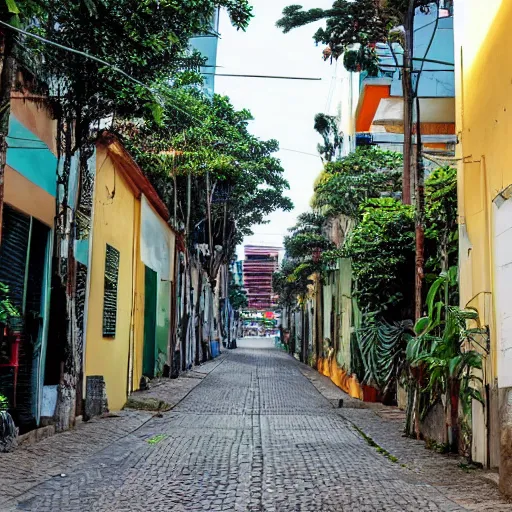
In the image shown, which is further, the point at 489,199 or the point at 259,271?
the point at 259,271

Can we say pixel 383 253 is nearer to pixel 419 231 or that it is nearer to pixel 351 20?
pixel 419 231

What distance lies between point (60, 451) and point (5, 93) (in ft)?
13.3

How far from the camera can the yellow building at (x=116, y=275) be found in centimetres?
1142

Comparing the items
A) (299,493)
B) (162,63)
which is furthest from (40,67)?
(299,493)

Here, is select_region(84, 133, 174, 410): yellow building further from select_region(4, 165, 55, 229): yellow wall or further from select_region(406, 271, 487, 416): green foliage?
select_region(406, 271, 487, 416): green foliage

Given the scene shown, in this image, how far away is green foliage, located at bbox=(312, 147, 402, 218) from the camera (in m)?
16.7

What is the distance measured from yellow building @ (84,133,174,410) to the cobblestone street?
1260 millimetres

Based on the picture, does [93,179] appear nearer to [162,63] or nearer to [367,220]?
[162,63]

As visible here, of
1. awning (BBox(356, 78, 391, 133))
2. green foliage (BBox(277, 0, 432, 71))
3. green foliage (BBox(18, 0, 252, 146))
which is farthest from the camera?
awning (BBox(356, 78, 391, 133))

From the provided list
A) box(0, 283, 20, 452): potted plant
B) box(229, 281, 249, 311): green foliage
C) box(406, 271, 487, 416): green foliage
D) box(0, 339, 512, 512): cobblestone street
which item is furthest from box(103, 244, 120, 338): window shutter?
box(229, 281, 249, 311): green foliage

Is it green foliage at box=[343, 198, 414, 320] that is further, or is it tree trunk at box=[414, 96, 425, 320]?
green foliage at box=[343, 198, 414, 320]

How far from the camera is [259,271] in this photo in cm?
6825

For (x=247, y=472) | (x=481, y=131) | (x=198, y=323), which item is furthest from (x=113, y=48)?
(x=198, y=323)

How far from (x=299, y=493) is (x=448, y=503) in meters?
1.27
